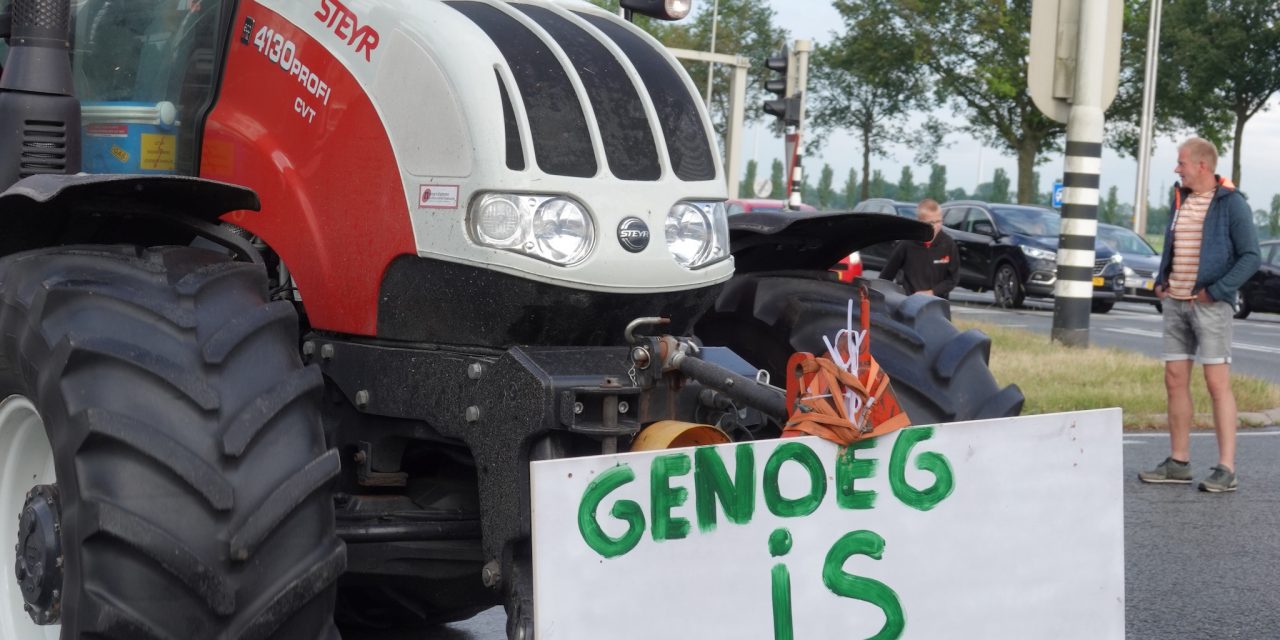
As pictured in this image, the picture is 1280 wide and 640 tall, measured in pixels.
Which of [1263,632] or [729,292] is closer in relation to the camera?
[729,292]

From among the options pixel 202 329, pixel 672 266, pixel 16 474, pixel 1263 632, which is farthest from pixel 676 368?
pixel 1263 632

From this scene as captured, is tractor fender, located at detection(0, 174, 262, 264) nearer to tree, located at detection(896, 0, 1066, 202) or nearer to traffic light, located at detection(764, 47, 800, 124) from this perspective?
traffic light, located at detection(764, 47, 800, 124)

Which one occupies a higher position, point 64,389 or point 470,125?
point 470,125

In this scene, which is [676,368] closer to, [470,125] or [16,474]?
[470,125]

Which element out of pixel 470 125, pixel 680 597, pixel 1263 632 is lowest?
pixel 1263 632

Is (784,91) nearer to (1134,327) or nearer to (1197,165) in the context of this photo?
(1134,327)

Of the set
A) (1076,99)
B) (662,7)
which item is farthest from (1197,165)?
(1076,99)

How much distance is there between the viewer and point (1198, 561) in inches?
275

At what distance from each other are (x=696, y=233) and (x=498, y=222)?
1.86 ft

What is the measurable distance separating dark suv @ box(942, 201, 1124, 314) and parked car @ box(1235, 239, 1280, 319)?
2.70 meters

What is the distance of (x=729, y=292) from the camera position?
4980mm

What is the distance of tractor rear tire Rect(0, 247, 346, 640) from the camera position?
10.5 feet

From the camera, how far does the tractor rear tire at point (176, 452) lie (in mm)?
3186

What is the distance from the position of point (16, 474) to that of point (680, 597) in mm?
1640
